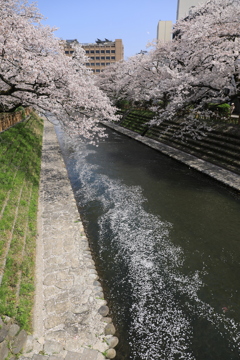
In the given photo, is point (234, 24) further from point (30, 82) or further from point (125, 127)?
point (125, 127)

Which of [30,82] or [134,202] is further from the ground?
[30,82]

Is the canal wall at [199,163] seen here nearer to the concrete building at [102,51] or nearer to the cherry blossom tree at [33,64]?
the cherry blossom tree at [33,64]

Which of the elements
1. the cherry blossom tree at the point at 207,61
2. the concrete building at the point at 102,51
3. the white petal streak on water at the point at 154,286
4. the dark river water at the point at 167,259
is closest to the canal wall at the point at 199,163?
the dark river water at the point at 167,259

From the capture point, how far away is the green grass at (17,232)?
19.3ft

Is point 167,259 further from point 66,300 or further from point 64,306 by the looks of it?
point 64,306

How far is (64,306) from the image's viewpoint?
632cm

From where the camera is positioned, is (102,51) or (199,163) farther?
(102,51)

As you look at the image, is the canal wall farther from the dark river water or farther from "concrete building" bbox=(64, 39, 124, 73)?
"concrete building" bbox=(64, 39, 124, 73)

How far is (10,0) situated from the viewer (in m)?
15.4

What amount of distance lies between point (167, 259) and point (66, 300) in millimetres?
4209

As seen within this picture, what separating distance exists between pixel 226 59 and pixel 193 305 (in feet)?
60.8

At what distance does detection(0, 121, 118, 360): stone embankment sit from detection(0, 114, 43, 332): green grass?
11.5 inches

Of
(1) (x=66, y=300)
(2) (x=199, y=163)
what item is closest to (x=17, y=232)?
(1) (x=66, y=300)

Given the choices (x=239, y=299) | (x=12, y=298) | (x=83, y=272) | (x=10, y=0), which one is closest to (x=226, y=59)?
(x=10, y=0)
